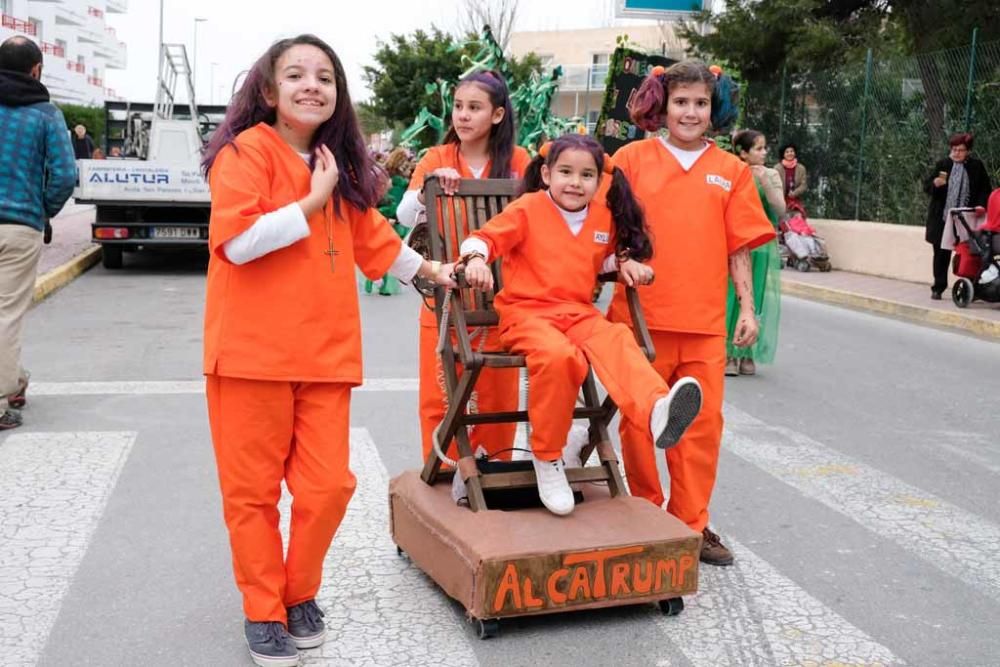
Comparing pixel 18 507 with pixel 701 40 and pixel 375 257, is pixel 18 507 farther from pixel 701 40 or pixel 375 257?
pixel 701 40

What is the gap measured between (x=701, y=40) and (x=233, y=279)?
18.3 metres

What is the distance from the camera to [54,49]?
201 feet

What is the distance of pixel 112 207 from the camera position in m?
→ 14.9

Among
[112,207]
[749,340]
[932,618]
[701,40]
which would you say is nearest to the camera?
[932,618]

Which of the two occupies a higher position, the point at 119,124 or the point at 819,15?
the point at 819,15

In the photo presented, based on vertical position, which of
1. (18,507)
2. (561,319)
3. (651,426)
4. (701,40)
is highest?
(701,40)

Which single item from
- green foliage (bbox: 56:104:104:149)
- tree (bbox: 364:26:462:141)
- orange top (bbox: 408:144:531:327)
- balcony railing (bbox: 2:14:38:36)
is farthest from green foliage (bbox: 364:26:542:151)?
orange top (bbox: 408:144:531:327)

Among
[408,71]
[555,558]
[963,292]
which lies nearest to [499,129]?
[555,558]

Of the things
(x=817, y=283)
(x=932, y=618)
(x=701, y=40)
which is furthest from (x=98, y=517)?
(x=701, y=40)

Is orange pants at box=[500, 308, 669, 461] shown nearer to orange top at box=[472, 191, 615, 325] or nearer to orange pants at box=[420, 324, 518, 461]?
orange top at box=[472, 191, 615, 325]

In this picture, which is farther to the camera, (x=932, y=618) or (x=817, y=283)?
(x=817, y=283)

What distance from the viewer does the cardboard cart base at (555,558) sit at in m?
3.66

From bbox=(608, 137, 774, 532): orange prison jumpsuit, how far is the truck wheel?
495 inches

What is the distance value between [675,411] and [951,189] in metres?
10.6
